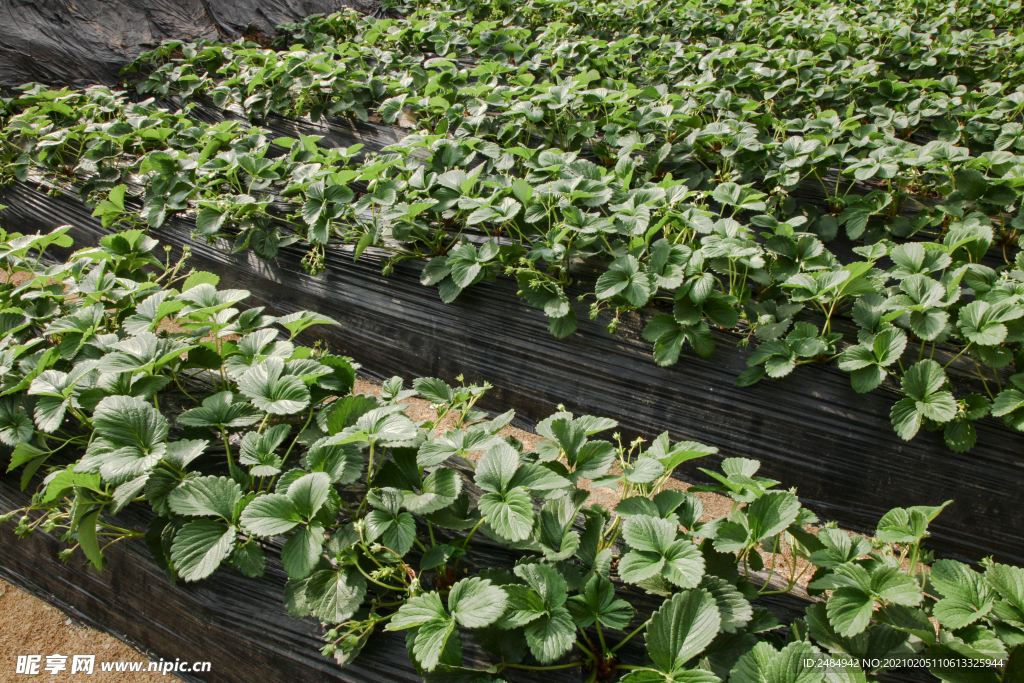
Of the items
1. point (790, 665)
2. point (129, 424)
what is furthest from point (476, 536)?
point (129, 424)

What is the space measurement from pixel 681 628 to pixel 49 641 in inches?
61.7

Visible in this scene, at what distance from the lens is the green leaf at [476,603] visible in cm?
85

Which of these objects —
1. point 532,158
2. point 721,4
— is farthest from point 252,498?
point 721,4

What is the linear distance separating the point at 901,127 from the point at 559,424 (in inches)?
98.5

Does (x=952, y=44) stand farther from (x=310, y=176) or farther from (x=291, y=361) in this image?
(x=291, y=361)

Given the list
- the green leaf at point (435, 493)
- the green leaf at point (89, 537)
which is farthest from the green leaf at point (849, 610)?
the green leaf at point (89, 537)

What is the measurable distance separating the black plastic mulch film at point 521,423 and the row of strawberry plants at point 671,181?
0.11m

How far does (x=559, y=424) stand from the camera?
1164 mm

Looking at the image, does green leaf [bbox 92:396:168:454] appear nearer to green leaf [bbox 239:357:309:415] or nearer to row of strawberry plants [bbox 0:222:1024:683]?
row of strawberry plants [bbox 0:222:1024:683]

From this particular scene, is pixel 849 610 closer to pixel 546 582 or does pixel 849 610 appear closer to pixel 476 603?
pixel 546 582

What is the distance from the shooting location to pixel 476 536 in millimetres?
1174

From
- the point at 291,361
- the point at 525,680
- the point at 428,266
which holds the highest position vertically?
the point at 291,361

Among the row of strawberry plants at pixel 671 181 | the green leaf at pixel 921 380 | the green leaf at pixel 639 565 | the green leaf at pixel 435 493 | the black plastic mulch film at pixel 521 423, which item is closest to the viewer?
the green leaf at pixel 639 565

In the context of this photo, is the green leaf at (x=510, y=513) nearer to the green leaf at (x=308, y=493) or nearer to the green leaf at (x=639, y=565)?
the green leaf at (x=639, y=565)
